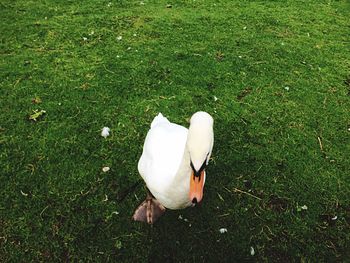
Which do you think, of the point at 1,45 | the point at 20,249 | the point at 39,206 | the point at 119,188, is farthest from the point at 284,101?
the point at 1,45

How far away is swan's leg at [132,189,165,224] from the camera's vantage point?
2.61m

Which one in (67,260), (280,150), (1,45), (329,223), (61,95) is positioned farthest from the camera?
(1,45)

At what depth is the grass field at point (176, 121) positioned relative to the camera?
101 inches

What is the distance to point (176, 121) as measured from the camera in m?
3.43

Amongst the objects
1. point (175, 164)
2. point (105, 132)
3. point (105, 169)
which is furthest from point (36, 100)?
point (175, 164)

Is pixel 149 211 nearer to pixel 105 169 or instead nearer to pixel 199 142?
pixel 105 169

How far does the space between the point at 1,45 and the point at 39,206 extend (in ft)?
7.98

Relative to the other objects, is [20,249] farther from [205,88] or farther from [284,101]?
[284,101]

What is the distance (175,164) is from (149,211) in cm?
57

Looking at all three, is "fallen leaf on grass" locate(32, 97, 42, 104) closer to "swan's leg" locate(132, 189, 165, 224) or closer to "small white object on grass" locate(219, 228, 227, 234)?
"swan's leg" locate(132, 189, 165, 224)

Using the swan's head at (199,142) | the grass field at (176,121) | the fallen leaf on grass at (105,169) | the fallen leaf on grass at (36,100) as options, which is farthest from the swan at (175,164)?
the fallen leaf on grass at (36,100)

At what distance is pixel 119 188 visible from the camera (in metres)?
2.84

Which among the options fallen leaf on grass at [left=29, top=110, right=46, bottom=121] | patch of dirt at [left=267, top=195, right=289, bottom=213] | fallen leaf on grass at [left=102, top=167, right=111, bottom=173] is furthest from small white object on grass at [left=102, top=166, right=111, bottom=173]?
patch of dirt at [left=267, top=195, right=289, bottom=213]

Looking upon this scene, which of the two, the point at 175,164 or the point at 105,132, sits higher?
the point at 175,164
